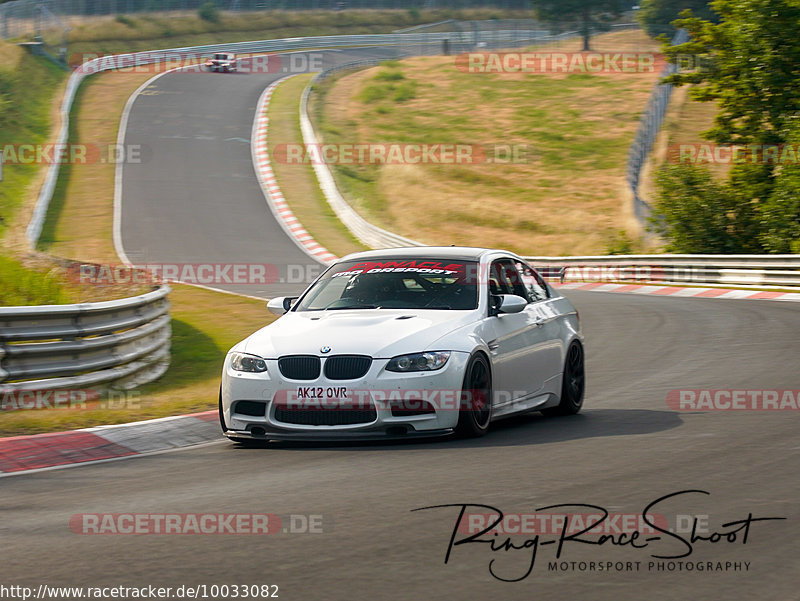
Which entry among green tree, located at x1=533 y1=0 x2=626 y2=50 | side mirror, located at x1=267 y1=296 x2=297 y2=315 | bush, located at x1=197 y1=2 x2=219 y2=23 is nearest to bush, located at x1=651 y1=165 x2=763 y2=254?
side mirror, located at x1=267 y1=296 x2=297 y2=315

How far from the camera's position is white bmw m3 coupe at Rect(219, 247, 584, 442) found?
786 cm

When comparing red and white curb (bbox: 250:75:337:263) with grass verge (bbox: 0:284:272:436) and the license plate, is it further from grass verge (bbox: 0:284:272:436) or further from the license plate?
the license plate

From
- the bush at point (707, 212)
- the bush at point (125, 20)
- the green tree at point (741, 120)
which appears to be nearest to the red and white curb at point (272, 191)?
the bush at point (707, 212)

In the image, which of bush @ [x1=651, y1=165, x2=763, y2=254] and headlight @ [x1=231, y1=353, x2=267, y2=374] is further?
bush @ [x1=651, y1=165, x2=763, y2=254]

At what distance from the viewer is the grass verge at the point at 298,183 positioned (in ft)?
107

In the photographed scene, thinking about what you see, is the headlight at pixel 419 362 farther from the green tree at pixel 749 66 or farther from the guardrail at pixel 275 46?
the guardrail at pixel 275 46

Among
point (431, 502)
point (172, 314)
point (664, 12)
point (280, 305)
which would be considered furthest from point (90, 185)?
point (664, 12)

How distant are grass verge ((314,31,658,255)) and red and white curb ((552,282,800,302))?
748 centimetres

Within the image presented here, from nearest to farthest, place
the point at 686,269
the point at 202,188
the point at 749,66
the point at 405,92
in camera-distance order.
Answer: the point at 686,269, the point at 749,66, the point at 202,188, the point at 405,92

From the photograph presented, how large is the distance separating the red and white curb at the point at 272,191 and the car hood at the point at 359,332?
2015cm

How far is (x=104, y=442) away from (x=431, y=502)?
11.3 ft

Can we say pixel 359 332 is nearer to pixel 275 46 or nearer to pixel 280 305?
pixel 280 305

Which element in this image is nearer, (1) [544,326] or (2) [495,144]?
(1) [544,326]

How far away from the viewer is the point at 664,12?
78.9 meters
